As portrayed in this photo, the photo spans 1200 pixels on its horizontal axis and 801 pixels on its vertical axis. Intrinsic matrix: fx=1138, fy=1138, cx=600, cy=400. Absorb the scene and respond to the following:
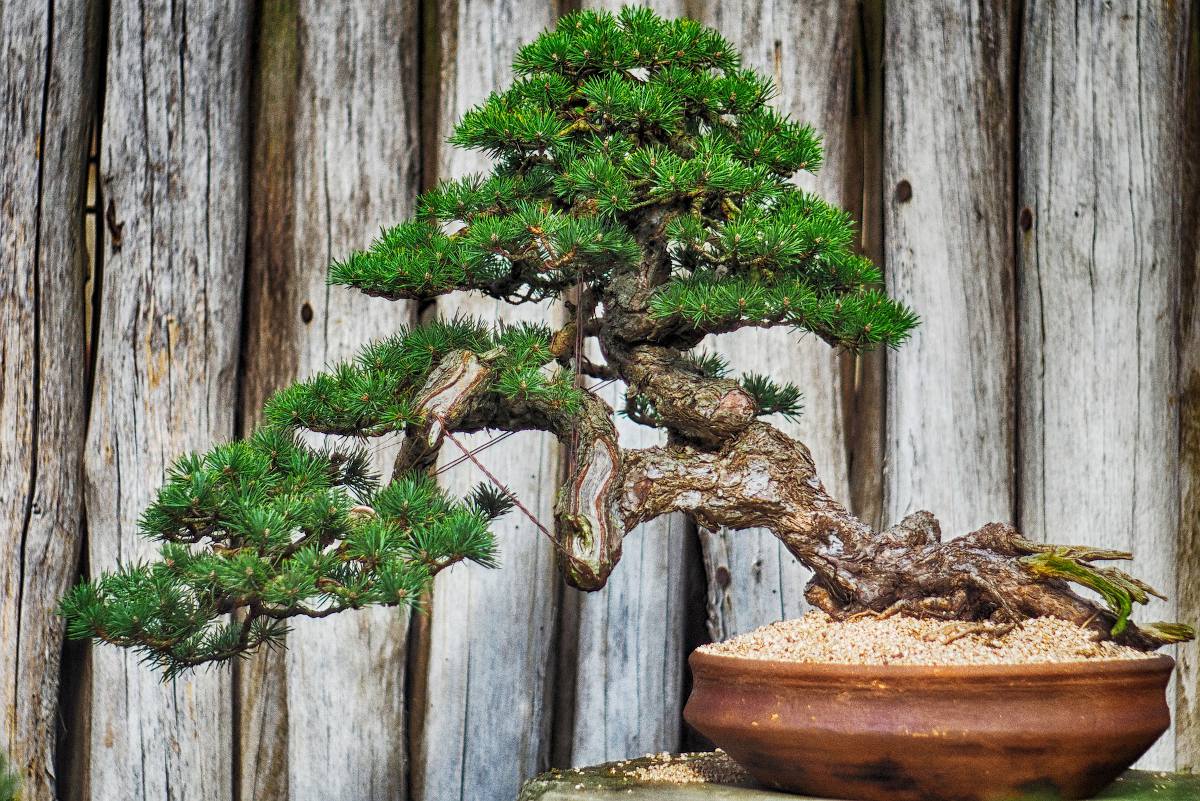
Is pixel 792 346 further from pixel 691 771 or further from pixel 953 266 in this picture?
pixel 691 771

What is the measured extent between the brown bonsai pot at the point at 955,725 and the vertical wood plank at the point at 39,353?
1.39m

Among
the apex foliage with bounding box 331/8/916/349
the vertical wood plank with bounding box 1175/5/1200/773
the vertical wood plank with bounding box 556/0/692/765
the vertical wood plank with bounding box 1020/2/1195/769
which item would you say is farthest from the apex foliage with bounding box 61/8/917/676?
the vertical wood plank with bounding box 1175/5/1200/773

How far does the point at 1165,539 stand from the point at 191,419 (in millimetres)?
1733

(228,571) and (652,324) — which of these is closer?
(228,571)

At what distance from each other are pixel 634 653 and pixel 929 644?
2.69 ft

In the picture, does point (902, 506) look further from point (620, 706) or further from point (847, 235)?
point (847, 235)

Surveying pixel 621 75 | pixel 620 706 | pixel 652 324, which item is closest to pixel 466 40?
pixel 621 75

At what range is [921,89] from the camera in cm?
208

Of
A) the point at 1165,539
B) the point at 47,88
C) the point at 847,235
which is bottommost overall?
the point at 1165,539

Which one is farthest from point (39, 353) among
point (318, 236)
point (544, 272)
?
point (544, 272)

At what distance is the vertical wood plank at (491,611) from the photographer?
6.74 ft

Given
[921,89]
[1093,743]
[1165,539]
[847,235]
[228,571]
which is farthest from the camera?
[921,89]

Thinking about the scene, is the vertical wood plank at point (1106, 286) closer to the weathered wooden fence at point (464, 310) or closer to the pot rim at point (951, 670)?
the weathered wooden fence at point (464, 310)

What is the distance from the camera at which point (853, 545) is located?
146 centimetres
